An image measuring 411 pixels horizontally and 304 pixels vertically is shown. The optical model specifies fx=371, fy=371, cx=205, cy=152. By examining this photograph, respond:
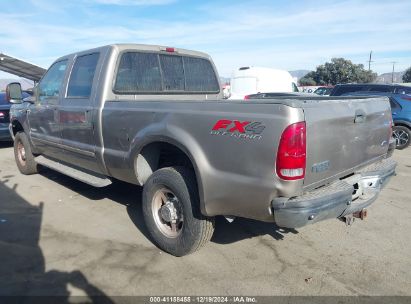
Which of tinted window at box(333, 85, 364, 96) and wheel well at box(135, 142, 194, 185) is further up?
tinted window at box(333, 85, 364, 96)

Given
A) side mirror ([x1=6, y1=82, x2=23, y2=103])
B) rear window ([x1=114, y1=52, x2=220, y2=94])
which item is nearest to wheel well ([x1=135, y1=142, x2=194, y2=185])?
rear window ([x1=114, y1=52, x2=220, y2=94])

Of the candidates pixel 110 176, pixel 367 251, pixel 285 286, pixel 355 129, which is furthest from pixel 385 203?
pixel 110 176

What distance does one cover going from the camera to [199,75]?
17.1 ft

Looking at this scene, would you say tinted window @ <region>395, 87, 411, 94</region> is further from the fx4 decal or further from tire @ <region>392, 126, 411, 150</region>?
the fx4 decal

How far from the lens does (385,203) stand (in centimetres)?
505

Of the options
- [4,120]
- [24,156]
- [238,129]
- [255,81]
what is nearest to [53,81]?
[24,156]

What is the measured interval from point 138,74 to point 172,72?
0.54 metres

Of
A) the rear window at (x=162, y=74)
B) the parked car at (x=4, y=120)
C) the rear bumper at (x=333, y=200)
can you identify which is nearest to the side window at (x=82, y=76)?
the rear window at (x=162, y=74)

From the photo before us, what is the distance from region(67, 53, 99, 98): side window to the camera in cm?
441

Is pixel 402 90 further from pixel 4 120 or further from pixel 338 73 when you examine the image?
pixel 338 73

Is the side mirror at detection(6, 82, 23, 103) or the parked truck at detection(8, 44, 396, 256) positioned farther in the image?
the side mirror at detection(6, 82, 23, 103)

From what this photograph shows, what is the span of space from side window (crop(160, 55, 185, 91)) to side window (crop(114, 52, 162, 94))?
A: 0.10 meters

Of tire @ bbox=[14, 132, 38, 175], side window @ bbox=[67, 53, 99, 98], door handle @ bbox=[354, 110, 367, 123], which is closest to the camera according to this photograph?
door handle @ bbox=[354, 110, 367, 123]

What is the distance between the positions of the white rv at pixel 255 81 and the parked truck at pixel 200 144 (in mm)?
12032
